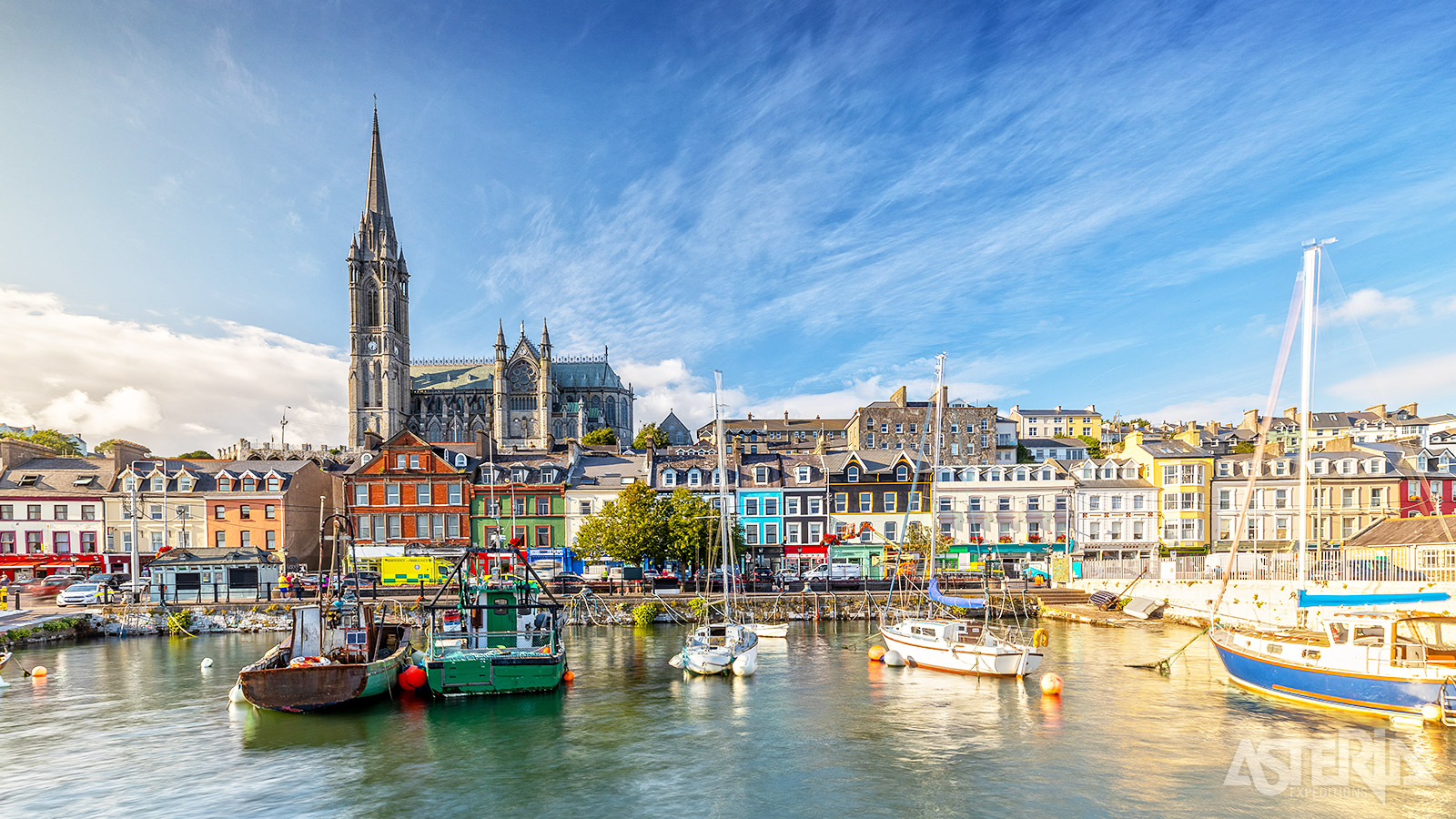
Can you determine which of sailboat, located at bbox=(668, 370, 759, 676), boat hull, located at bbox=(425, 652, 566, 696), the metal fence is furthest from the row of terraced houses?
boat hull, located at bbox=(425, 652, 566, 696)

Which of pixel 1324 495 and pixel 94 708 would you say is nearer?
pixel 94 708

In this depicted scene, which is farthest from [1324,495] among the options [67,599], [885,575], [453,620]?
[67,599]

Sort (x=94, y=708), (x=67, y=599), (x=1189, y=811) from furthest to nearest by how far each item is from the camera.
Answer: (x=67, y=599) → (x=94, y=708) → (x=1189, y=811)

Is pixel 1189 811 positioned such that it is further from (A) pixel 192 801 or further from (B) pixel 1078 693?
(A) pixel 192 801

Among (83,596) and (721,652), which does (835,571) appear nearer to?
(721,652)

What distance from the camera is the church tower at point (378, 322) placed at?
141 meters

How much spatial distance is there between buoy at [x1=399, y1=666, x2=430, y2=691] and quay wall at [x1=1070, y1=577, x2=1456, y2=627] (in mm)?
35566

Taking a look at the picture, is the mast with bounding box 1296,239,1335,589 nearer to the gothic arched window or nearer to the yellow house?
the yellow house

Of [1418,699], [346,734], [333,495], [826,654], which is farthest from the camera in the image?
[333,495]

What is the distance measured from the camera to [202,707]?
101 ft

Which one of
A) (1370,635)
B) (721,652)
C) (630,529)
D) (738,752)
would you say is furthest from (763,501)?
(1370,635)

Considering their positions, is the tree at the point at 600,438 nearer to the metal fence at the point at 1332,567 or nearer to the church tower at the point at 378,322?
the church tower at the point at 378,322

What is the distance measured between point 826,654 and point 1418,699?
22901 mm

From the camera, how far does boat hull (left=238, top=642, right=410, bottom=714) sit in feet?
93.0
